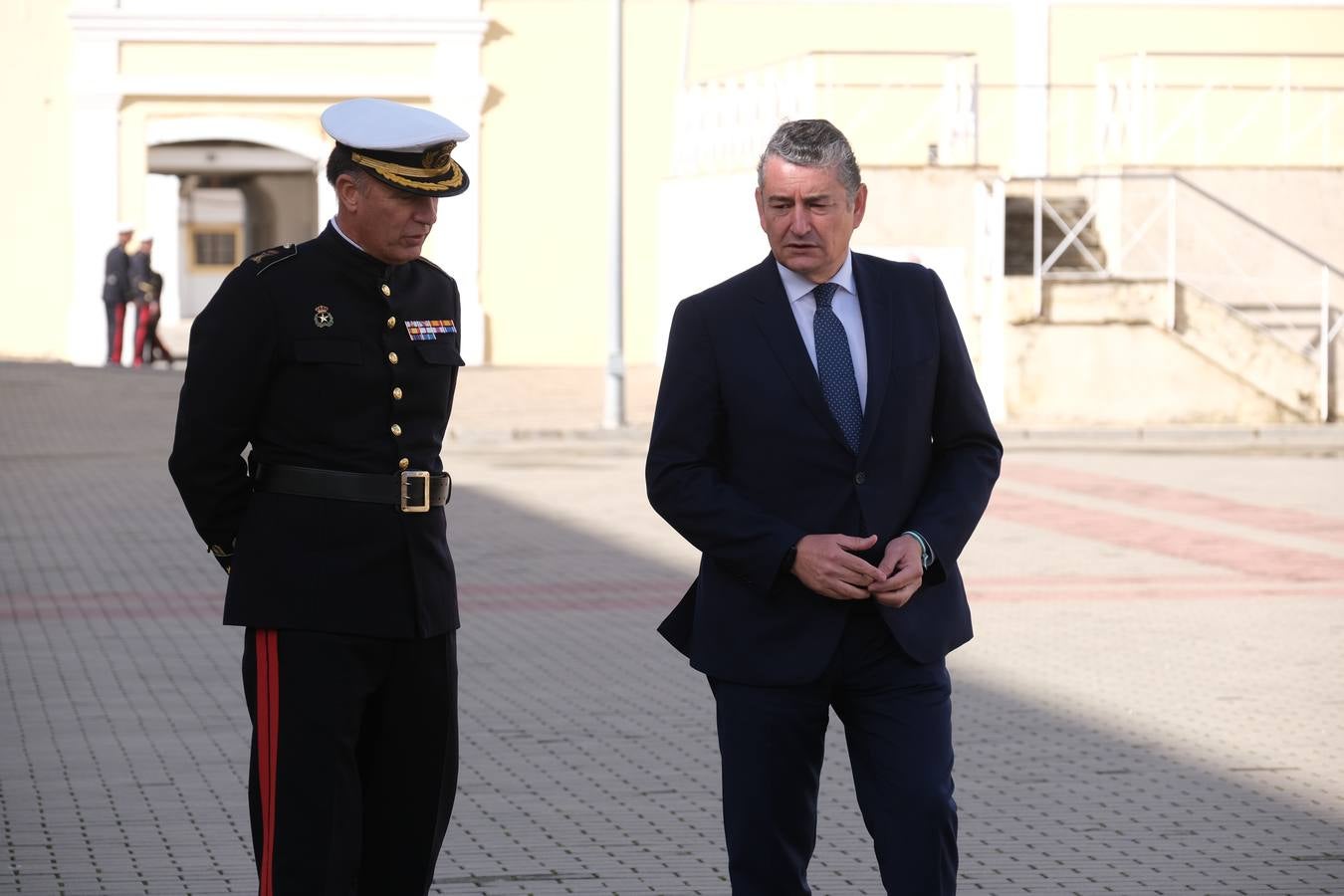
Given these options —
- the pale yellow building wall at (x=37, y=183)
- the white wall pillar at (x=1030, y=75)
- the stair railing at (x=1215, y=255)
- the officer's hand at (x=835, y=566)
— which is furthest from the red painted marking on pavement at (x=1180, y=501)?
the pale yellow building wall at (x=37, y=183)

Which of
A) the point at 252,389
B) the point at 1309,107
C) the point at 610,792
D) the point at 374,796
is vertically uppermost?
the point at 1309,107

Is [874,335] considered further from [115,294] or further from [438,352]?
[115,294]

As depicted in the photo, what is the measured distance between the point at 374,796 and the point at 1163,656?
19.1 feet

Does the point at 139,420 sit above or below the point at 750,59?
below

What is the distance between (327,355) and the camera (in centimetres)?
416

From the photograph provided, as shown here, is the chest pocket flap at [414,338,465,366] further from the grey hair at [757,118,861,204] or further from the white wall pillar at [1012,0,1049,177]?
the white wall pillar at [1012,0,1049,177]

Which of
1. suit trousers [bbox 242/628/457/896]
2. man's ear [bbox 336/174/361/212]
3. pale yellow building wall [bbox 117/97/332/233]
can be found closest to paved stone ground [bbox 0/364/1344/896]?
suit trousers [bbox 242/628/457/896]

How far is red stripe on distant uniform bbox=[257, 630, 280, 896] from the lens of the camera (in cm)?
409

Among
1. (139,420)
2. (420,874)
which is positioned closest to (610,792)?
(420,874)

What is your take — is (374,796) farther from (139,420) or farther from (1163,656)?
(139,420)

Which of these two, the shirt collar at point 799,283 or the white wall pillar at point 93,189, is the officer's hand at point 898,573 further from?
the white wall pillar at point 93,189

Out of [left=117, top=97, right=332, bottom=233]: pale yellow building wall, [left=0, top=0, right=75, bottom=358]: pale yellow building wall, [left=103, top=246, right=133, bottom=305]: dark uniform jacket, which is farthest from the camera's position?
[left=117, top=97, right=332, bottom=233]: pale yellow building wall

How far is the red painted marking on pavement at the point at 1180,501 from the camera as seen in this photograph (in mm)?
14078

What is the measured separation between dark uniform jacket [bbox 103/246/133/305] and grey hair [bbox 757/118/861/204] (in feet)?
82.6
